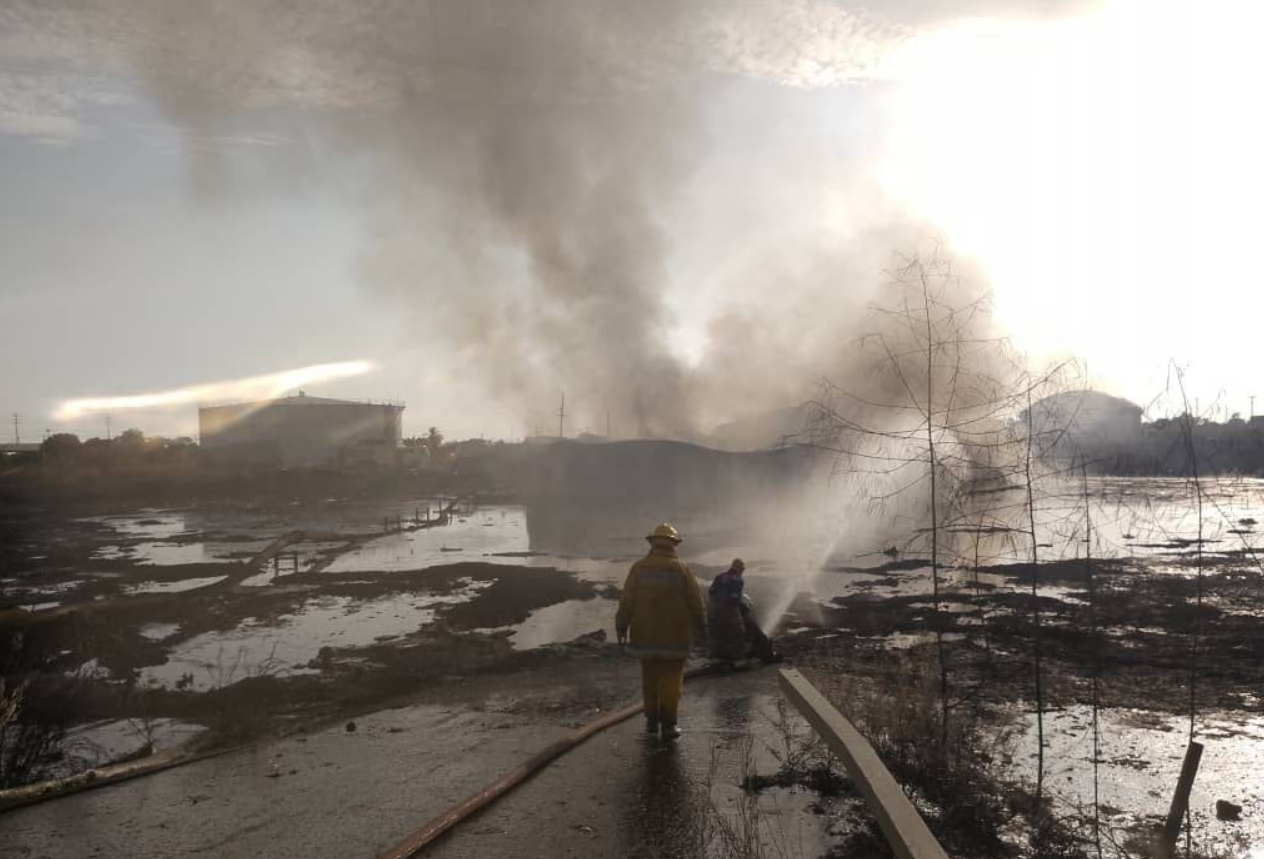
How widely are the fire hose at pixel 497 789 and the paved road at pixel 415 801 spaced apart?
0.07 m

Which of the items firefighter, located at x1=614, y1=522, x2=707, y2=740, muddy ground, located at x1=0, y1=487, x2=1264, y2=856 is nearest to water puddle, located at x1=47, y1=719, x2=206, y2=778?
muddy ground, located at x1=0, y1=487, x2=1264, y2=856

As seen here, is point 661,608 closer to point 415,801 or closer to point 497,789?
point 497,789

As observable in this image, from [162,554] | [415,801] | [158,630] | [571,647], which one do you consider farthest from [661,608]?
[162,554]

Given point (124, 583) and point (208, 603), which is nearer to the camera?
point (208, 603)

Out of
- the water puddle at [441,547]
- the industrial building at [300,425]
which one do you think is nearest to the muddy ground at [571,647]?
the water puddle at [441,547]

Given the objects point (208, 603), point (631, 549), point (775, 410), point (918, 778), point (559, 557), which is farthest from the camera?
point (775, 410)

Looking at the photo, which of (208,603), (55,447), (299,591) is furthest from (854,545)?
(55,447)

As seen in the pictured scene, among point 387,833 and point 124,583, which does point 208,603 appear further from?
point 387,833

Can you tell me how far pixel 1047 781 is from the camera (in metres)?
6.49

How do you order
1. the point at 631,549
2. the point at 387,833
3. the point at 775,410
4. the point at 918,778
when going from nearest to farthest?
the point at 387,833 < the point at 918,778 < the point at 631,549 < the point at 775,410

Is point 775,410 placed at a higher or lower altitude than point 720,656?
higher

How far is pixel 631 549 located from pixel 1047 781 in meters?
21.0

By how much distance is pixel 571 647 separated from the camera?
40.9 feet

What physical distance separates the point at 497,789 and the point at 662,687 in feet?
5.67
